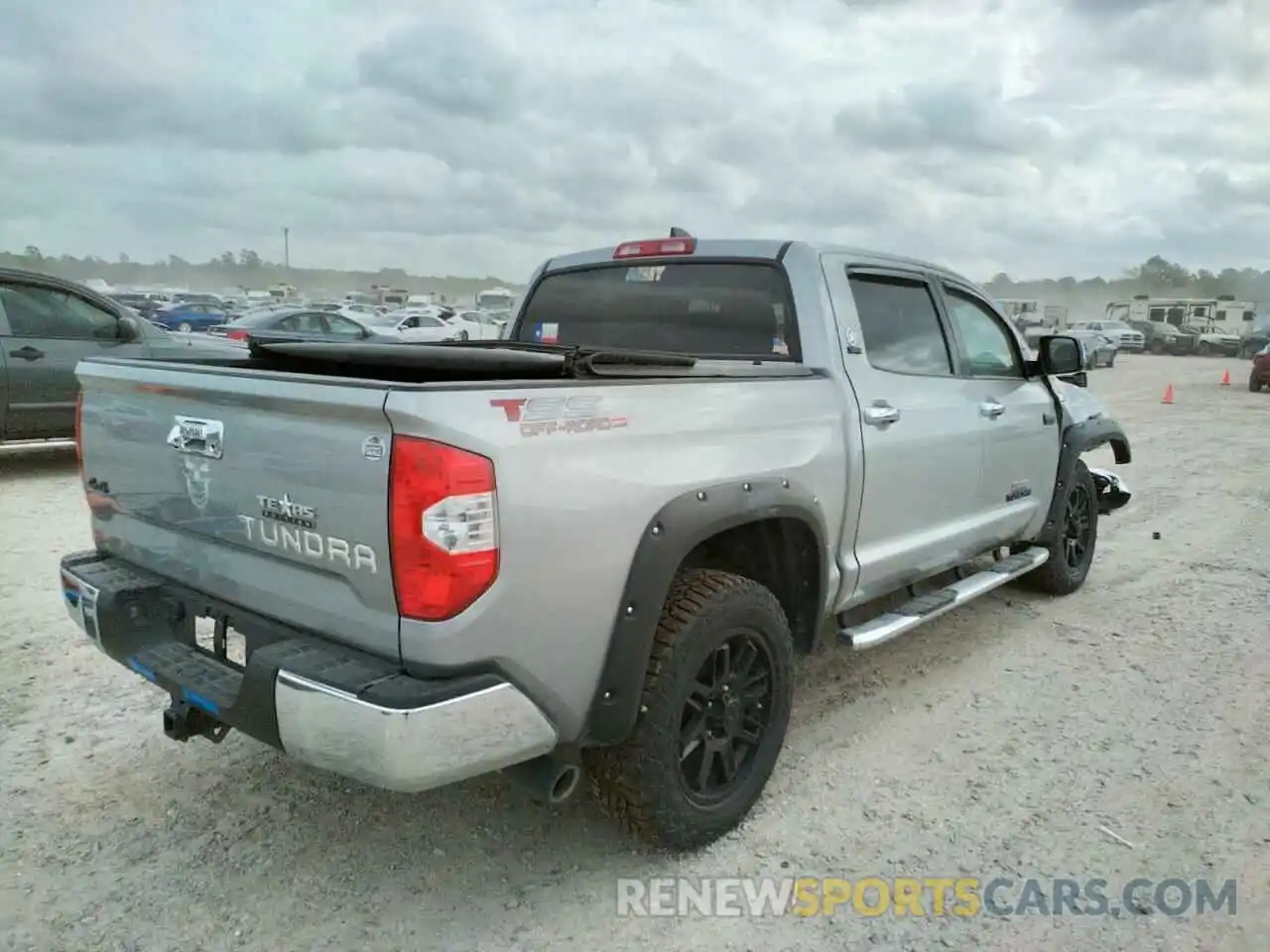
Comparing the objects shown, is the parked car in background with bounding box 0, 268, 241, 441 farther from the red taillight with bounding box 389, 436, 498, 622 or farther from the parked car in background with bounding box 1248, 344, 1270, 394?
the parked car in background with bounding box 1248, 344, 1270, 394

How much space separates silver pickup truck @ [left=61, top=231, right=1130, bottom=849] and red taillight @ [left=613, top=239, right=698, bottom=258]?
0.02 m

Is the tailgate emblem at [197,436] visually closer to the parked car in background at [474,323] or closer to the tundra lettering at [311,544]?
the tundra lettering at [311,544]

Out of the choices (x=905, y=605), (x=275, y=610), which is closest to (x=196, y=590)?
(x=275, y=610)

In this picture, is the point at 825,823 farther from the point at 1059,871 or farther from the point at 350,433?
the point at 350,433

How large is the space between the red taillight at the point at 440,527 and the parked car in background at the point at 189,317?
91.0 ft

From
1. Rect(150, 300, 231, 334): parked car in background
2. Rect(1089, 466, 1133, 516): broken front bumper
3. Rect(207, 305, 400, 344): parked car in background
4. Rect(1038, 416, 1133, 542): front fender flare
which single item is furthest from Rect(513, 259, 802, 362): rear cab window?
Rect(150, 300, 231, 334): parked car in background

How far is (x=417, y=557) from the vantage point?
216cm

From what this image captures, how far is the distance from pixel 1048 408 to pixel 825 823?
2987 millimetres

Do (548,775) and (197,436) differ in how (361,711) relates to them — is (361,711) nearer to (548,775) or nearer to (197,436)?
(548,775)

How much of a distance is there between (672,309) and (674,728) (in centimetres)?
192

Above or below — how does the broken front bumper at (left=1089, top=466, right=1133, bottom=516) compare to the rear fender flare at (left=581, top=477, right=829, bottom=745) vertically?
below

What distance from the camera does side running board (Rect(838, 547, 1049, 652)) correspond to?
3.55 meters

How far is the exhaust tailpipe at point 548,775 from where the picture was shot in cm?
248

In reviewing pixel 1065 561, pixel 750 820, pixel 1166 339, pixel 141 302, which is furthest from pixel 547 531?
pixel 1166 339
